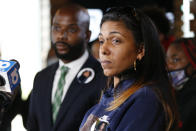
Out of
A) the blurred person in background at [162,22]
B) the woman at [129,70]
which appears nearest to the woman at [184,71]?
the blurred person in background at [162,22]

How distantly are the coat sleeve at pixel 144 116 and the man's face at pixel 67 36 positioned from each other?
0.84 metres

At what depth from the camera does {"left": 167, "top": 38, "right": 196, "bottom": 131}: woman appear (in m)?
2.85

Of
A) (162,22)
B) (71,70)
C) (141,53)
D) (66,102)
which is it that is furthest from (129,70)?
(162,22)

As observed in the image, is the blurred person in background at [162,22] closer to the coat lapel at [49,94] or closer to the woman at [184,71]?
the woman at [184,71]

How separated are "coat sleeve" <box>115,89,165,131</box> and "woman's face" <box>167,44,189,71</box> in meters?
1.73

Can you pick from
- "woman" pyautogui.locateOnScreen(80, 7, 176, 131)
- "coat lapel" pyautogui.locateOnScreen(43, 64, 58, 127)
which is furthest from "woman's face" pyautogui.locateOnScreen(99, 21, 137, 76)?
"coat lapel" pyautogui.locateOnScreen(43, 64, 58, 127)

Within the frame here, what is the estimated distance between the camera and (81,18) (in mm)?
2182

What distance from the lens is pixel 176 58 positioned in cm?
305

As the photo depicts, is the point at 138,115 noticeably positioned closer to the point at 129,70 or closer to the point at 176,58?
the point at 129,70

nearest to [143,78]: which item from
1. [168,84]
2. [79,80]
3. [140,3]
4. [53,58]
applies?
[168,84]

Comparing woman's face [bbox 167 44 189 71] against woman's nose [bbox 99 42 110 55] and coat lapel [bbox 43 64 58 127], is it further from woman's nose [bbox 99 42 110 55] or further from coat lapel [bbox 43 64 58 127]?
woman's nose [bbox 99 42 110 55]

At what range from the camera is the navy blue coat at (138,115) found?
1313mm

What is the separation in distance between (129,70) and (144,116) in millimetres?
229

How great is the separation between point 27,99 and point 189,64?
4.40 feet
